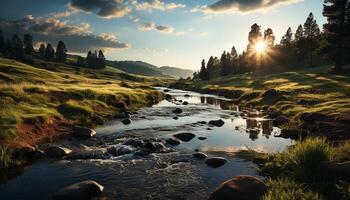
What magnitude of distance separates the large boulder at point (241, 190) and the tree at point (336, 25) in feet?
210

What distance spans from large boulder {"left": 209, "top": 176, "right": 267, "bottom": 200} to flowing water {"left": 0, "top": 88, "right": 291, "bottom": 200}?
187 cm

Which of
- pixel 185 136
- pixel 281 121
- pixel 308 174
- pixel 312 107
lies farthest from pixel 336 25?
pixel 308 174

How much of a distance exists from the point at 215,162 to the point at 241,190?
7.26 meters

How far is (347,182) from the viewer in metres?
13.5

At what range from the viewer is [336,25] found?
6825cm

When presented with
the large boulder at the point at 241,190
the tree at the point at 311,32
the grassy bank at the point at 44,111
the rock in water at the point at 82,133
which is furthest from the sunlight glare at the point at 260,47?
the large boulder at the point at 241,190

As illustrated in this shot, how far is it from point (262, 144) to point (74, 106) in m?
23.8

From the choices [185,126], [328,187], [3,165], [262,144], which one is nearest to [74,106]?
[185,126]

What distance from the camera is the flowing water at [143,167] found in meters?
16.4

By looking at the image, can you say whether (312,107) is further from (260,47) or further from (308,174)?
(260,47)

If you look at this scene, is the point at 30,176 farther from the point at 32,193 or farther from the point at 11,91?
the point at 11,91

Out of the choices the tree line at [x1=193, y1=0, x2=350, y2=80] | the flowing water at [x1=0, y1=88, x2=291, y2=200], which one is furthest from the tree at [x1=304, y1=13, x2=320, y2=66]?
the flowing water at [x1=0, y1=88, x2=291, y2=200]

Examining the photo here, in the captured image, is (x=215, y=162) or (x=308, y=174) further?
(x=215, y=162)

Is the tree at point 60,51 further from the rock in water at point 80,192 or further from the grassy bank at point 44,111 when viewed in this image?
the rock in water at point 80,192
